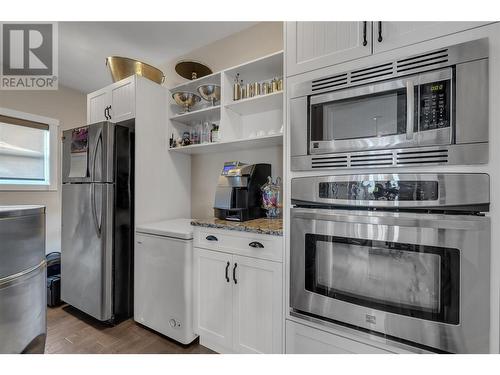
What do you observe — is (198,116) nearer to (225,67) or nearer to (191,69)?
(191,69)

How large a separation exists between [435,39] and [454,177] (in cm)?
60

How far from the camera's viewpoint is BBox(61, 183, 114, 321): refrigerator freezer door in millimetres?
1994

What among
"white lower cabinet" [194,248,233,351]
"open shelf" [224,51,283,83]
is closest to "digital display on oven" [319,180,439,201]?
"white lower cabinet" [194,248,233,351]

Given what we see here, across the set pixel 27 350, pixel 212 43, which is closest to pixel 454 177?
pixel 27 350

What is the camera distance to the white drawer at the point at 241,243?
4.63 ft

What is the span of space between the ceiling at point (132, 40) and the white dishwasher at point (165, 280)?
1836 millimetres

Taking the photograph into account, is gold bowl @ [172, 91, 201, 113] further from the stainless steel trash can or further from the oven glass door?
the oven glass door

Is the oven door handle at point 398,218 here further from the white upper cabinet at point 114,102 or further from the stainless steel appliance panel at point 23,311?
the white upper cabinet at point 114,102

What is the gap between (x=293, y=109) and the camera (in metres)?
1.34

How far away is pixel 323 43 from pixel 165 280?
190cm

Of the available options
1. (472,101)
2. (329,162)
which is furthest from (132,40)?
(472,101)

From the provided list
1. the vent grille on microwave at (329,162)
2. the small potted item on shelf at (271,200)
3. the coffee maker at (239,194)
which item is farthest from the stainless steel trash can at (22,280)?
the vent grille on microwave at (329,162)

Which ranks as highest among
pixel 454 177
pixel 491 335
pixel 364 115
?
pixel 364 115
